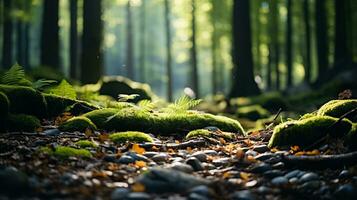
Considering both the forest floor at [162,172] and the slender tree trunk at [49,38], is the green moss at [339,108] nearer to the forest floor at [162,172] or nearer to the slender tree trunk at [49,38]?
the forest floor at [162,172]

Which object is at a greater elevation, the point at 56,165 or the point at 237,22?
the point at 237,22

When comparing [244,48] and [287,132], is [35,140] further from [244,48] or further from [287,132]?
[244,48]

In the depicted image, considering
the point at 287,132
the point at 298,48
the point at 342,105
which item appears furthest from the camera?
the point at 298,48

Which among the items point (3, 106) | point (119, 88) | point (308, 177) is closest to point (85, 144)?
point (3, 106)

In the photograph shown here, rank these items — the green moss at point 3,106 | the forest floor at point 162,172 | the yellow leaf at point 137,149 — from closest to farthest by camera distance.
Answer: the forest floor at point 162,172
the yellow leaf at point 137,149
the green moss at point 3,106

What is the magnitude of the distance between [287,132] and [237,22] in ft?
37.7

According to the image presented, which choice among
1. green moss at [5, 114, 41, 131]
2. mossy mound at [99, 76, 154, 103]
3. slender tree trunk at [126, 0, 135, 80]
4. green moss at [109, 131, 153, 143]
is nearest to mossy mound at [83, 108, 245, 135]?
green moss at [109, 131, 153, 143]

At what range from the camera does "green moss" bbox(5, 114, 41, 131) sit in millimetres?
5618

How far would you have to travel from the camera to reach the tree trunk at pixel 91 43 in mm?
12727

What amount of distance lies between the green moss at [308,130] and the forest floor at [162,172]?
197 mm

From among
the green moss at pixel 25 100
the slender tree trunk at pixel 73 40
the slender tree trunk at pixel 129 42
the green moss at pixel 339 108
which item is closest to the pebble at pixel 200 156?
the green moss at pixel 339 108

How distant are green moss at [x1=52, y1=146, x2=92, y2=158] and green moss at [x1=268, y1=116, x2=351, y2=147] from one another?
2343mm

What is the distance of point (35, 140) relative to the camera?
16.9 feet

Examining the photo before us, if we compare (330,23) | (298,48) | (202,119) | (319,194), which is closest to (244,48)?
(202,119)
